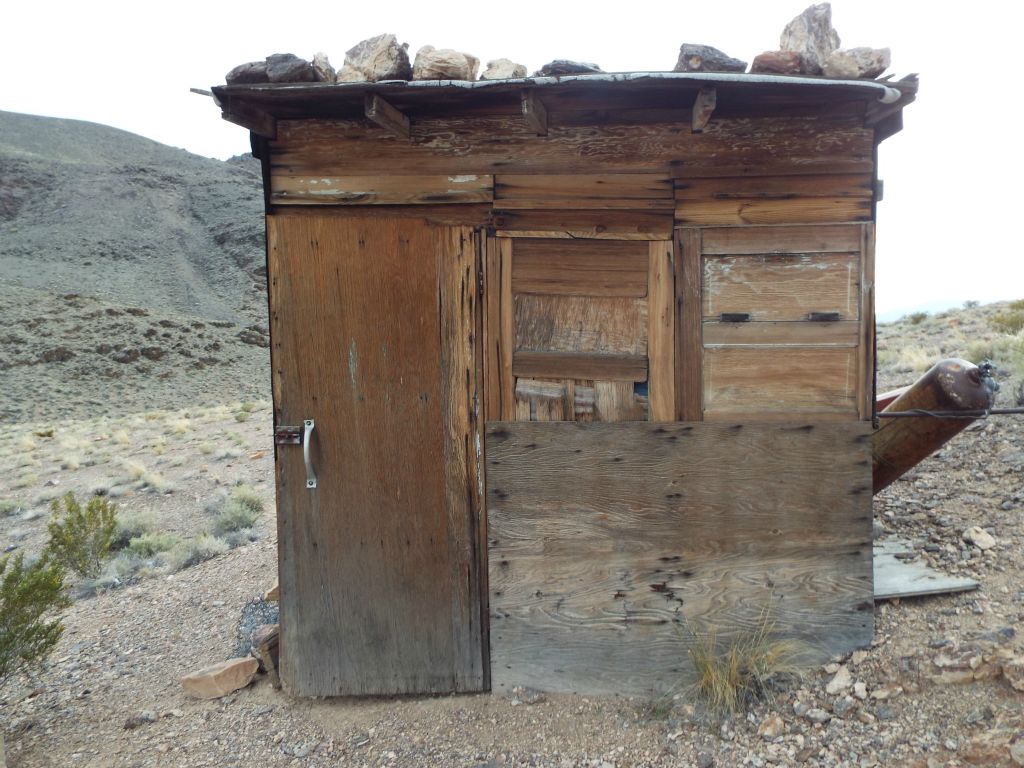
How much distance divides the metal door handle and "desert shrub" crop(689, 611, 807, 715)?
2114 millimetres

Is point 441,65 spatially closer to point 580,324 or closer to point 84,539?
point 580,324

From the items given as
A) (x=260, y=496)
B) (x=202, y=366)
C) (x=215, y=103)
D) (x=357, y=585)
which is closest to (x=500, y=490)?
(x=357, y=585)

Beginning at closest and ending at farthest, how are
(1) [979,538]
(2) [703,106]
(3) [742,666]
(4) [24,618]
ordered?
(2) [703,106] → (3) [742,666] → (4) [24,618] → (1) [979,538]

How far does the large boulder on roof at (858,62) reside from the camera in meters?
3.17

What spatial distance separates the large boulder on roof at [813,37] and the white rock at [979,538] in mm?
2964

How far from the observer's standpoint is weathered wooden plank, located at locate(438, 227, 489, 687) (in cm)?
348

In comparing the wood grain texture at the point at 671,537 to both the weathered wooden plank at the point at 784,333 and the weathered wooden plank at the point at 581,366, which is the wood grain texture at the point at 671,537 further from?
the weathered wooden plank at the point at 784,333

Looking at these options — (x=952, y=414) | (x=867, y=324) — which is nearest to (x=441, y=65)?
(x=867, y=324)

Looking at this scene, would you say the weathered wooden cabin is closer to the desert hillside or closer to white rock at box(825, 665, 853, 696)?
white rock at box(825, 665, 853, 696)

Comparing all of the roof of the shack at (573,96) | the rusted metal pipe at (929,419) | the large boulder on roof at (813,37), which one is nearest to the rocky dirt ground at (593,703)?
the rusted metal pipe at (929,419)

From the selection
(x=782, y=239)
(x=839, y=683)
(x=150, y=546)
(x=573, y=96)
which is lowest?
(x=150, y=546)

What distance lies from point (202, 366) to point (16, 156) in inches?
1122

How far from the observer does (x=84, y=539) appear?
22.9 ft

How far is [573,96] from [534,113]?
228 millimetres
